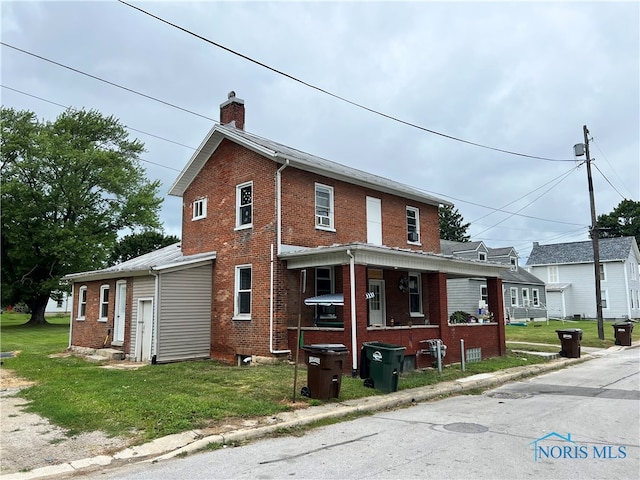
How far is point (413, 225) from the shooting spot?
Answer: 20.6m

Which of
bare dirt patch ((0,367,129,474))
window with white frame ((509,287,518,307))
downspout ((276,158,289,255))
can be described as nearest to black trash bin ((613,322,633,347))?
window with white frame ((509,287,518,307))

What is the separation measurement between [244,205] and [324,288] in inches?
159

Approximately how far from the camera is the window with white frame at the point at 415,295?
63.2 feet

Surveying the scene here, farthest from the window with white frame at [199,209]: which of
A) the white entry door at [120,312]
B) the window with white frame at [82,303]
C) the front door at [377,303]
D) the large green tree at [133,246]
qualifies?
the large green tree at [133,246]

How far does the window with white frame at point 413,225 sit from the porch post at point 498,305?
11.6 ft

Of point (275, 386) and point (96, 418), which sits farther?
point (275, 386)

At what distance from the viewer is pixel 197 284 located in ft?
55.6

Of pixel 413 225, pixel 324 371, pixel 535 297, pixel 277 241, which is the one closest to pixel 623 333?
pixel 413 225

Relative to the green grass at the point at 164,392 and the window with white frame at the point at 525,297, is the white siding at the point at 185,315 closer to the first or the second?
the green grass at the point at 164,392

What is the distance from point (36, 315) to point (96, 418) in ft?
119

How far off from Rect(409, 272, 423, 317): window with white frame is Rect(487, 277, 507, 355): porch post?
2756 millimetres

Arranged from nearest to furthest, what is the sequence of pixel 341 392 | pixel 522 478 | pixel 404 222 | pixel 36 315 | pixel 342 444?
1. pixel 522 478
2. pixel 342 444
3. pixel 341 392
4. pixel 404 222
5. pixel 36 315

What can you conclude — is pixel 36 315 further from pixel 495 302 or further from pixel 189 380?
pixel 495 302

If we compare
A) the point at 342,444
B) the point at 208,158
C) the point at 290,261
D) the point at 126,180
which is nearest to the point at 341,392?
the point at 342,444
